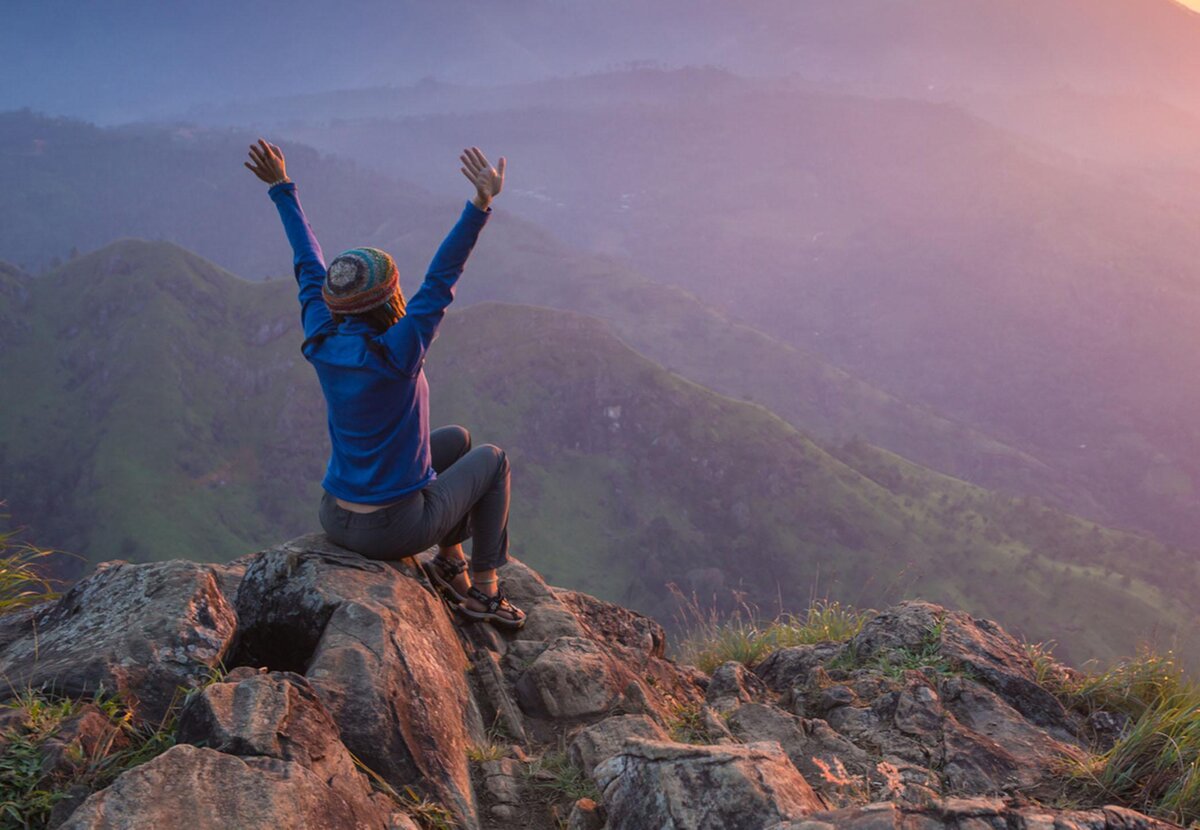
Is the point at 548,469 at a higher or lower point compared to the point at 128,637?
lower

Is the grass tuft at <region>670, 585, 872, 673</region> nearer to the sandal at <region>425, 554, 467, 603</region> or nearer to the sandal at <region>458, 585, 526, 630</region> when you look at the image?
the sandal at <region>458, 585, 526, 630</region>

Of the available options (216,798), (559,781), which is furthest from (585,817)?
(216,798)

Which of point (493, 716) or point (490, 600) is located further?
point (490, 600)

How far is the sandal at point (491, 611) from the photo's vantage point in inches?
235

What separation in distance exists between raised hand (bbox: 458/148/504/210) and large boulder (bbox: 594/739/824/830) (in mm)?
3603

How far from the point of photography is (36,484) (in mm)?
109562

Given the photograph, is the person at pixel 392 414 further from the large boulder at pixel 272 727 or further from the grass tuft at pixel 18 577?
the grass tuft at pixel 18 577

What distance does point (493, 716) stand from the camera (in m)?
5.10

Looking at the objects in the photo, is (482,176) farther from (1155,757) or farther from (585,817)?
(1155,757)

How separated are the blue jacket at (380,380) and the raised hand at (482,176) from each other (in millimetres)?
91

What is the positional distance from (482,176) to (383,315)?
1.25 metres

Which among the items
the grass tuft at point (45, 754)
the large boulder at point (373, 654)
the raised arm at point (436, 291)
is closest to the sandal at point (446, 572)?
the large boulder at point (373, 654)

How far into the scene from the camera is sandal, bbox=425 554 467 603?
602 cm

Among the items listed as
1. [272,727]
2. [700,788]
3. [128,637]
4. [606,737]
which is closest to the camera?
[272,727]
